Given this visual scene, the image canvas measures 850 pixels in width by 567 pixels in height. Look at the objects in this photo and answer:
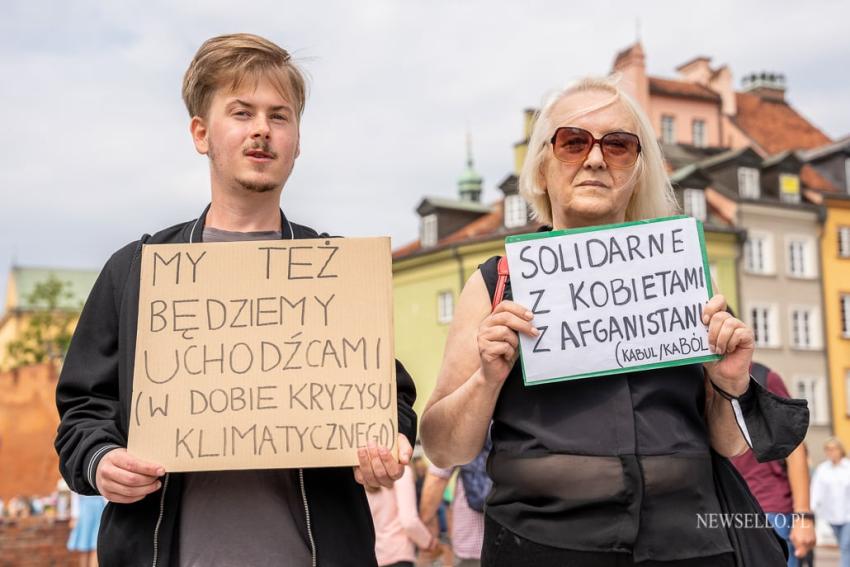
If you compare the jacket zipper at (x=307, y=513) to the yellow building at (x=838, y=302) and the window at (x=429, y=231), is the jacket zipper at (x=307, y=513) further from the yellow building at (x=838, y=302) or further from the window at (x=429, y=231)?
the window at (x=429, y=231)

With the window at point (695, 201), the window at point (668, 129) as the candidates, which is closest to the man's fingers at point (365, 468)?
the window at point (695, 201)

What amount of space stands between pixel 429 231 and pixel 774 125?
17.4 m

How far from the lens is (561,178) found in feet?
11.1

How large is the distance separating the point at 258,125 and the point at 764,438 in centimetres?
163

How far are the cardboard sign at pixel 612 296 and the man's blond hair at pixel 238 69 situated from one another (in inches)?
29.6

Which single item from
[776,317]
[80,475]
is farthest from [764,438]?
[776,317]

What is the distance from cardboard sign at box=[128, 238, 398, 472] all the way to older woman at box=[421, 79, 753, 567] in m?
0.34

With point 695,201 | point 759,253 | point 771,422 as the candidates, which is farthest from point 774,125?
point 771,422

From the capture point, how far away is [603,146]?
3.37 m

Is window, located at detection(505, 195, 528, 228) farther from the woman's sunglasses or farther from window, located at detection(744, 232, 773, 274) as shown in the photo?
the woman's sunglasses

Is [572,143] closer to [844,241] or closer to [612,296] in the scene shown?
[612,296]

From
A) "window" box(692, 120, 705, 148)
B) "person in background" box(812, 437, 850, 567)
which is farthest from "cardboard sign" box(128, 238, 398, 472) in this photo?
"window" box(692, 120, 705, 148)

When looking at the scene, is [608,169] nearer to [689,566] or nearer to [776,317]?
[689,566]

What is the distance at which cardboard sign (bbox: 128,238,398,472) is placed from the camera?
295 cm
